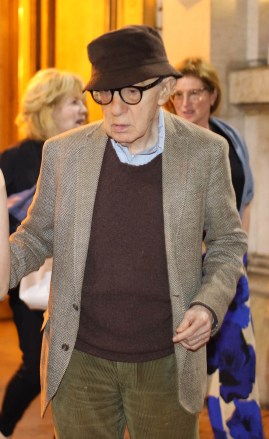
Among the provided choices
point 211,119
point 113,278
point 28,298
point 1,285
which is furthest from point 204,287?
point 211,119

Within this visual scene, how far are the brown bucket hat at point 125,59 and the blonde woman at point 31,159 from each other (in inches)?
62.7

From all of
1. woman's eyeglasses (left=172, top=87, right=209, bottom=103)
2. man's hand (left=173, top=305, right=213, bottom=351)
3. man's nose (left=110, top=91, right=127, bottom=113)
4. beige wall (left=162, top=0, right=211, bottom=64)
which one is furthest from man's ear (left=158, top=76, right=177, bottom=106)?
beige wall (left=162, top=0, right=211, bottom=64)

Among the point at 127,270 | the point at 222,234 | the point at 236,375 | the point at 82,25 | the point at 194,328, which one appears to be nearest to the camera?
the point at 194,328

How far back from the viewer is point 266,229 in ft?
19.3

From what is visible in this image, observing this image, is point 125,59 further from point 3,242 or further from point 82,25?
point 82,25

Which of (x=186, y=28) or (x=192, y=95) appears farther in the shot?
(x=186, y=28)

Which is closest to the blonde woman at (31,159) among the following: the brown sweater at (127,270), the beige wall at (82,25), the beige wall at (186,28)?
the beige wall at (186,28)

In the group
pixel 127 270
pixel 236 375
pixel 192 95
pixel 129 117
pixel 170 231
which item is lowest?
pixel 236 375

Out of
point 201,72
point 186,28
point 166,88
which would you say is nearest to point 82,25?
point 186,28

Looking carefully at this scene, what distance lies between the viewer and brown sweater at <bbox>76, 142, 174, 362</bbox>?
2.95 metres

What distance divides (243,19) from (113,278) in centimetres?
328

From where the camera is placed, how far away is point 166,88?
3027 millimetres

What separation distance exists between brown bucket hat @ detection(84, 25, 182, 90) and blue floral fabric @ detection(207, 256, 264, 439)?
6.29 feet

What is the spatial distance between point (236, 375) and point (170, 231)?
1.95m
